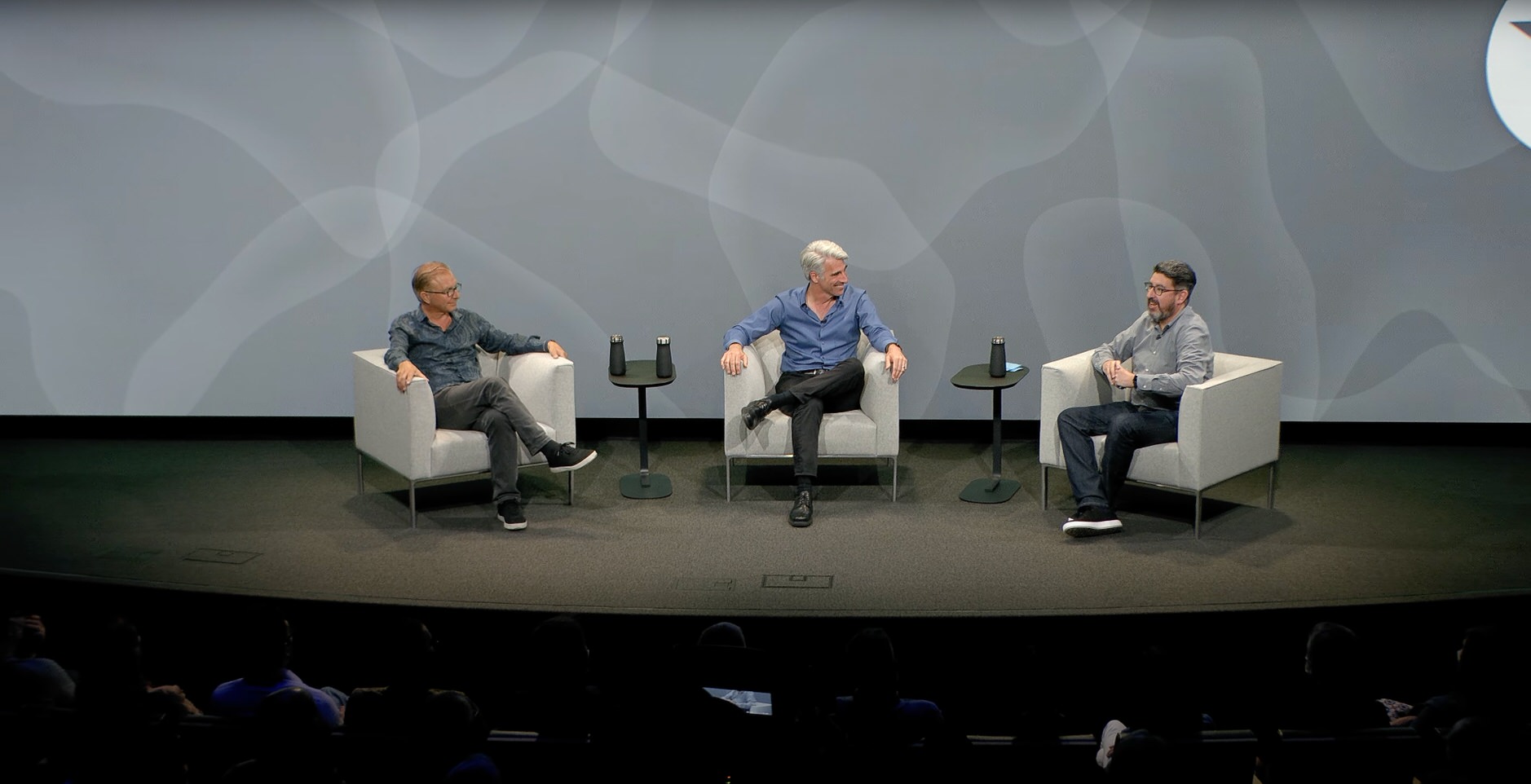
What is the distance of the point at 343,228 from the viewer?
623cm

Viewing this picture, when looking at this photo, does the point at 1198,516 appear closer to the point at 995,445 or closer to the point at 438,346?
the point at 995,445

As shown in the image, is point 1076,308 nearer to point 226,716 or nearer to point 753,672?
point 753,672

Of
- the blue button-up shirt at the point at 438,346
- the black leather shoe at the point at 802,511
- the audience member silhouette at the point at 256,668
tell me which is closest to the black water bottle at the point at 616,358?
the blue button-up shirt at the point at 438,346

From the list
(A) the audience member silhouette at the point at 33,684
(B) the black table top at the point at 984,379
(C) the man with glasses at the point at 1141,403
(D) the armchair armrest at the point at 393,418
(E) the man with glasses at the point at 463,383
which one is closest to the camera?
(A) the audience member silhouette at the point at 33,684

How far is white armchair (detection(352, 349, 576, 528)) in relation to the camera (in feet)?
16.0

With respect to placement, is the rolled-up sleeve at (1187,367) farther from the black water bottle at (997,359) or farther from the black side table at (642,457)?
the black side table at (642,457)

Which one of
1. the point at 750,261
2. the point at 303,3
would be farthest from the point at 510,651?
the point at 303,3

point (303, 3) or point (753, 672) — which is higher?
point (303, 3)

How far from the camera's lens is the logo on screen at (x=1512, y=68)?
18.8 feet

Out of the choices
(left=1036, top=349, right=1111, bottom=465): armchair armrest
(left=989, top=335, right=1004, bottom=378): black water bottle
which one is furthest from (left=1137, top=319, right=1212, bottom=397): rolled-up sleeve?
(left=989, top=335, right=1004, bottom=378): black water bottle

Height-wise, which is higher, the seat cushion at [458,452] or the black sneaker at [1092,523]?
the seat cushion at [458,452]

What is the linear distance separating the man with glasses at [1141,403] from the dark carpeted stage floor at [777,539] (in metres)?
0.20

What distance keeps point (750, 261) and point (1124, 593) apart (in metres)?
2.76

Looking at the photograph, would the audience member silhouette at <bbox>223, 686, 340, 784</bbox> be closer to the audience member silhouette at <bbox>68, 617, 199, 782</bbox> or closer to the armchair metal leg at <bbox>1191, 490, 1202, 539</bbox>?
the audience member silhouette at <bbox>68, 617, 199, 782</bbox>
